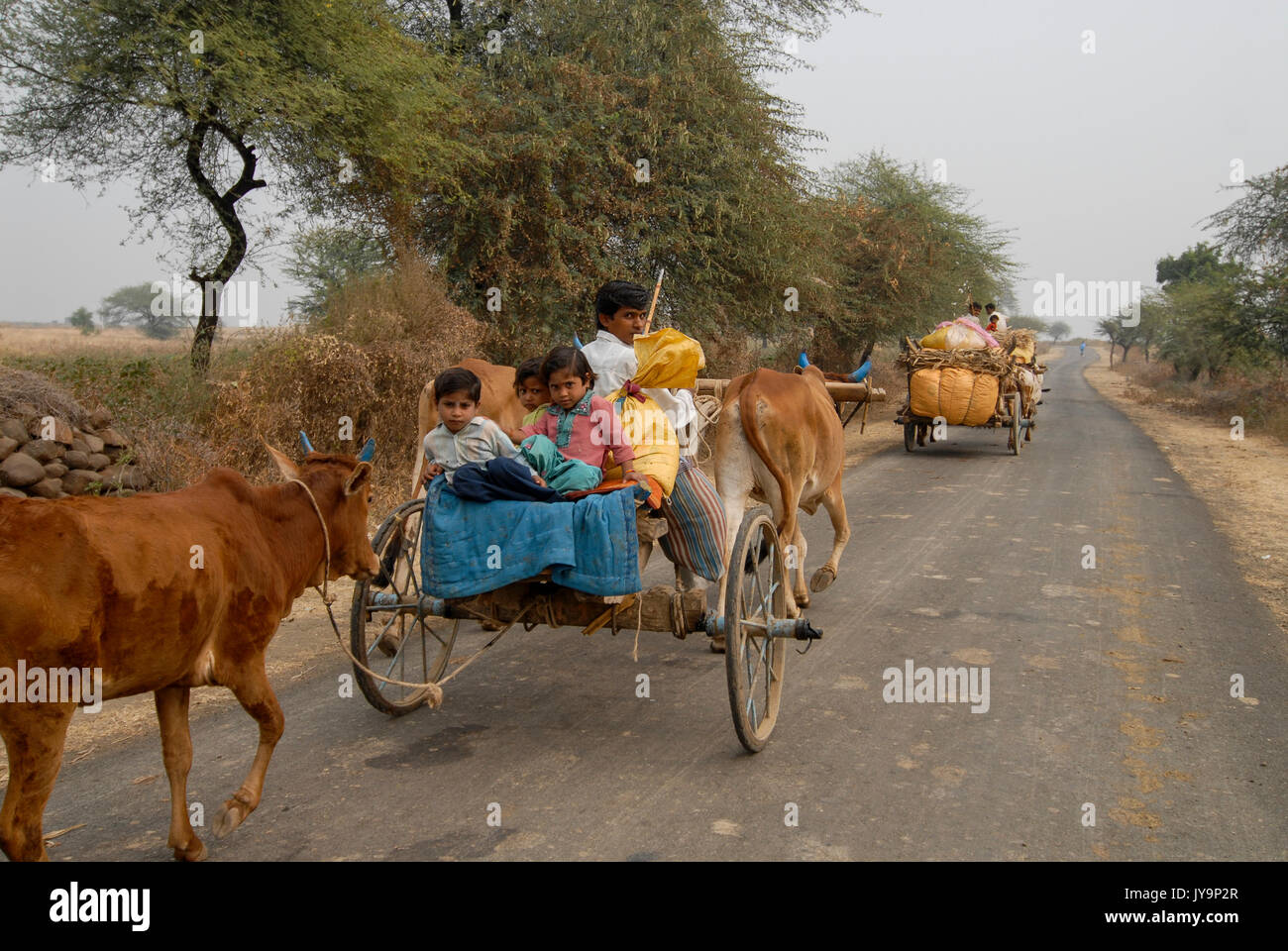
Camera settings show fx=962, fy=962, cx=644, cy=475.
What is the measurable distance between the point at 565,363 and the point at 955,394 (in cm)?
1100

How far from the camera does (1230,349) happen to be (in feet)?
73.0

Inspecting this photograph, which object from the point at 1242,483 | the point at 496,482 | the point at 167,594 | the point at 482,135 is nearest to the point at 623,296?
the point at 496,482

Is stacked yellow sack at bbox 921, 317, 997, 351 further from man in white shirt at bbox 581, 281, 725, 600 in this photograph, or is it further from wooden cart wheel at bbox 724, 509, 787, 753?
wooden cart wheel at bbox 724, 509, 787, 753

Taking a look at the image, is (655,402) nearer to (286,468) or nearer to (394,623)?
(394,623)

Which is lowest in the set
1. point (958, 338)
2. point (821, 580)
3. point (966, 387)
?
point (821, 580)

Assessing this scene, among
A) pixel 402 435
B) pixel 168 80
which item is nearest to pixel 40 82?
pixel 168 80

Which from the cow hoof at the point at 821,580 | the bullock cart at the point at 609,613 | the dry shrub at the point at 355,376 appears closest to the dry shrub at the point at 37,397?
the dry shrub at the point at 355,376

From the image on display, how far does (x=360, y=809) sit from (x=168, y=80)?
325 inches

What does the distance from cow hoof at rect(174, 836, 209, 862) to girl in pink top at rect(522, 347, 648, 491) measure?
1.98 meters

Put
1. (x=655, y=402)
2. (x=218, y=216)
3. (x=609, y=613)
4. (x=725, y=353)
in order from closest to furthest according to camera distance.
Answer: (x=609, y=613), (x=655, y=402), (x=218, y=216), (x=725, y=353)

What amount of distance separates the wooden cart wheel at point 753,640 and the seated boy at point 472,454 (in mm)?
923

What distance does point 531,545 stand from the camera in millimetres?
4070

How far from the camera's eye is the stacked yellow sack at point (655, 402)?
15.0 feet
